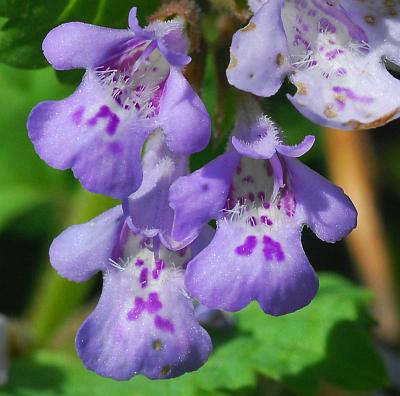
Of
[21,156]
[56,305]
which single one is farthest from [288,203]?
[21,156]

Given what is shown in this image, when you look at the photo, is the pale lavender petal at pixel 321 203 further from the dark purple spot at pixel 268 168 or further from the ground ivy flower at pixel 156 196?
the ground ivy flower at pixel 156 196

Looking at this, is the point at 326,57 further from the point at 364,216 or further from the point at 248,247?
the point at 364,216

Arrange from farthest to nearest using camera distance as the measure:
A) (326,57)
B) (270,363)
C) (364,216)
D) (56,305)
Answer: (364,216)
(56,305)
(270,363)
(326,57)

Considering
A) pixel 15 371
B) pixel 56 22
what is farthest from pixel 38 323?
pixel 56 22

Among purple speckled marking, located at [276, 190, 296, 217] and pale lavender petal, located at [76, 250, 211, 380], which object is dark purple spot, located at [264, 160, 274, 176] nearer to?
purple speckled marking, located at [276, 190, 296, 217]

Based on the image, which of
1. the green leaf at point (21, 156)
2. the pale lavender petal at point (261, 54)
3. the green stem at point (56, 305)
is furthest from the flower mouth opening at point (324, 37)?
the green leaf at point (21, 156)

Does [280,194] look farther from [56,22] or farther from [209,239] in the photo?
[56,22]
